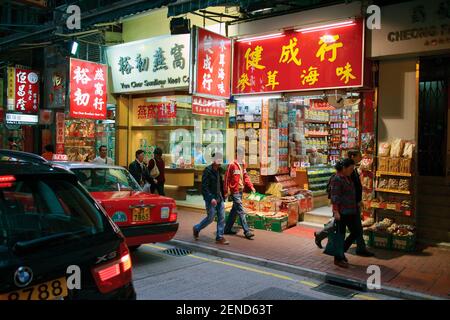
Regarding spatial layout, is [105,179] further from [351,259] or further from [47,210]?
[351,259]

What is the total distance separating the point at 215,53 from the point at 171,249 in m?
4.79

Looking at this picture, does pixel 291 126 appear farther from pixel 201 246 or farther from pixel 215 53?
pixel 201 246

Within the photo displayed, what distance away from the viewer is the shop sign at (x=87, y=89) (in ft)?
41.7

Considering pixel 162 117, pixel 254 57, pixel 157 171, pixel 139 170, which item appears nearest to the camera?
pixel 139 170

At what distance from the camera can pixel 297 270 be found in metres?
7.11

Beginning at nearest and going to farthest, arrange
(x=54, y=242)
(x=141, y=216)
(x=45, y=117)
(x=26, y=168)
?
(x=54, y=242) → (x=26, y=168) → (x=141, y=216) → (x=45, y=117)

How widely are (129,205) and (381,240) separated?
4837 millimetres

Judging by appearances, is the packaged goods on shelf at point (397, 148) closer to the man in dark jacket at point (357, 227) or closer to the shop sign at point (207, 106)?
the man in dark jacket at point (357, 227)

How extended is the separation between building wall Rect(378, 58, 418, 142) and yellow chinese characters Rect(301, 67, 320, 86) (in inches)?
54.8

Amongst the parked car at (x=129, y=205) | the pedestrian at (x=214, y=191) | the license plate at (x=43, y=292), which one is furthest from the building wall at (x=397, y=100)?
the license plate at (x=43, y=292)

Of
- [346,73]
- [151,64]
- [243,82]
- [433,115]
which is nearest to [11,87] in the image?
[151,64]

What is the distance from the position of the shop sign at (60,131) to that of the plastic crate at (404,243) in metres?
11.0

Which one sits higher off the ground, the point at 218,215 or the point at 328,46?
the point at 328,46
